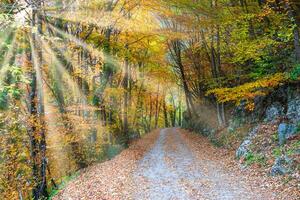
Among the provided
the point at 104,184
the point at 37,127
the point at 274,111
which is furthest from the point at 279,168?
the point at 37,127

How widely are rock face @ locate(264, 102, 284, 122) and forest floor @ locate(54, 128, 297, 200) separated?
2.82 meters

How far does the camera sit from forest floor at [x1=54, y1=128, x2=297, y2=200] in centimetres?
1084

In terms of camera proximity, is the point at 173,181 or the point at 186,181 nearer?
the point at 186,181

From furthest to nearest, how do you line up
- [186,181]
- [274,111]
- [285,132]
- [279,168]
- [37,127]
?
[274,111] < [285,132] < [37,127] < [186,181] < [279,168]

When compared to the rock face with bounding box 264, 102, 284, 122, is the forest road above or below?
below

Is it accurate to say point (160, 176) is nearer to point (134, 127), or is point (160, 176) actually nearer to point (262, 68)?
point (262, 68)

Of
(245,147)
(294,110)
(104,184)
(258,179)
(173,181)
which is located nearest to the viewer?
(258,179)

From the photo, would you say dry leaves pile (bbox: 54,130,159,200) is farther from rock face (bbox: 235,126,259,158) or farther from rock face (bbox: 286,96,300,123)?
rock face (bbox: 286,96,300,123)

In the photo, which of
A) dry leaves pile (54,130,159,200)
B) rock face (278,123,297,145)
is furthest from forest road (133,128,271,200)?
rock face (278,123,297,145)

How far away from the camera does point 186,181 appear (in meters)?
12.7

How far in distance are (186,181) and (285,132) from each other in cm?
468

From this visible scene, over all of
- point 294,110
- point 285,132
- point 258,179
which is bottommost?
point 258,179

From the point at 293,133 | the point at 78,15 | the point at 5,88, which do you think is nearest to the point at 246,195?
the point at 293,133

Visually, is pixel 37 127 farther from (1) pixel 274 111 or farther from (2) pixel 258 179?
(1) pixel 274 111
